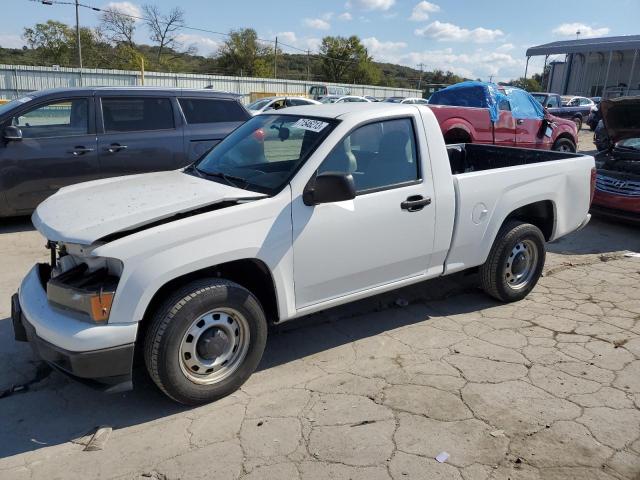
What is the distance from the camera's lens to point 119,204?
3.22 meters

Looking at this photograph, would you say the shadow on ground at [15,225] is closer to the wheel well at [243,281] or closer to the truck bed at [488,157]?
the wheel well at [243,281]

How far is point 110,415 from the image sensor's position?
3.17 metres

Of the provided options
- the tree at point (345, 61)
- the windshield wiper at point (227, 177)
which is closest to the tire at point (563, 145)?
the windshield wiper at point (227, 177)

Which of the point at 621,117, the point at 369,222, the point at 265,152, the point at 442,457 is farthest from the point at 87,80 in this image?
the point at 442,457

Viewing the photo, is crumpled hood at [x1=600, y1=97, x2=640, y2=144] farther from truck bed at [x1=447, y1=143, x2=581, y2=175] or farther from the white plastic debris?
the white plastic debris

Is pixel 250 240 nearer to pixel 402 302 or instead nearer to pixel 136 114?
pixel 402 302

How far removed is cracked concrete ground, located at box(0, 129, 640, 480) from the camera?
271cm

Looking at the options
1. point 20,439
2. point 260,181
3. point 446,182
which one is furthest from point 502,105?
point 20,439

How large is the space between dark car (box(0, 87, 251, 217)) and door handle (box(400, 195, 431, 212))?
3367 millimetres

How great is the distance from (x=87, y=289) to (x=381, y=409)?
1.83 m

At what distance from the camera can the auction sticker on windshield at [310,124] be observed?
12.1ft

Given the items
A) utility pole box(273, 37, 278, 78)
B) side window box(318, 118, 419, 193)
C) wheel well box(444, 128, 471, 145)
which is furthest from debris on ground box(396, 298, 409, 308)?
utility pole box(273, 37, 278, 78)

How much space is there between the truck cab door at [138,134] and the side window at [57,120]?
0.72 feet

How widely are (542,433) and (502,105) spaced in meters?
9.17
